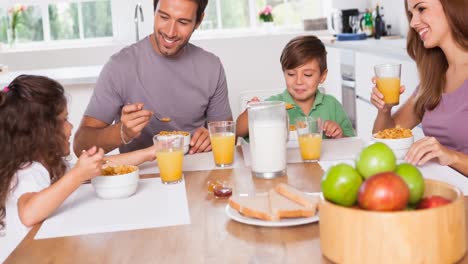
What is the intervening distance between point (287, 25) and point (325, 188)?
534 centimetres

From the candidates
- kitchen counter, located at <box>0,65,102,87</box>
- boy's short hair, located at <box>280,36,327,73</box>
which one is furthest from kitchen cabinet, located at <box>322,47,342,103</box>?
boy's short hair, located at <box>280,36,327,73</box>

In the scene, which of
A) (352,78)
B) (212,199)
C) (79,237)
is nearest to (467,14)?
(212,199)

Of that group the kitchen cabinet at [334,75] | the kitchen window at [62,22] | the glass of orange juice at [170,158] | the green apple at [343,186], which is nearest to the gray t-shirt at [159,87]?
the glass of orange juice at [170,158]

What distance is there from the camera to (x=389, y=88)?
7.32 ft

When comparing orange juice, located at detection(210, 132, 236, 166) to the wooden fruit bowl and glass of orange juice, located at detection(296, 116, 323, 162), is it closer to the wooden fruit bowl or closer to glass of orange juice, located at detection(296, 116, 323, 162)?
glass of orange juice, located at detection(296, 116, 323, 162)

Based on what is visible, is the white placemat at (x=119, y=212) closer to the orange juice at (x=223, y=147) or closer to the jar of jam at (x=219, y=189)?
the jar of jam at (x=219, y=189)

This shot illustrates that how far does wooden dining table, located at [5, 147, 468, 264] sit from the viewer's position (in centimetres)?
126

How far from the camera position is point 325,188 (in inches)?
46.2

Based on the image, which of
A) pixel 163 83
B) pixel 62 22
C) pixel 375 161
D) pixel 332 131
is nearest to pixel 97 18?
pixel 62 22

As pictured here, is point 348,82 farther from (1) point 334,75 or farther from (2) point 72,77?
(2) point 72,77

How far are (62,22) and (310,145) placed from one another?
480 cm

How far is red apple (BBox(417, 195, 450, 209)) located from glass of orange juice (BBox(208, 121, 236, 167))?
96 cm

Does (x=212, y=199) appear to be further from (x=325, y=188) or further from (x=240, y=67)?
(x=240, y=67)

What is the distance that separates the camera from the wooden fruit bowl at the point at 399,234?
1.07m
